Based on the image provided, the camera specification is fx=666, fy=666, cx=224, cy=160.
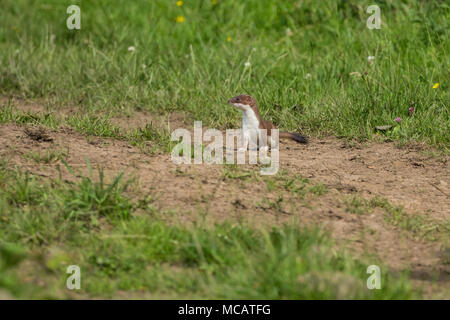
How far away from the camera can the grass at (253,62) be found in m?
5.68

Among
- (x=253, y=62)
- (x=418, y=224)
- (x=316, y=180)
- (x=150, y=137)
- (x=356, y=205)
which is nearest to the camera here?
(x=418, y=224)

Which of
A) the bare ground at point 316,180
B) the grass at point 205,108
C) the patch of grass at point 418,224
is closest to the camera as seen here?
the grass at point 205,108

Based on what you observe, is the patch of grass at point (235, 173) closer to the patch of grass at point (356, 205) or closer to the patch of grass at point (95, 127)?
the patch of grass at point (356, 205)

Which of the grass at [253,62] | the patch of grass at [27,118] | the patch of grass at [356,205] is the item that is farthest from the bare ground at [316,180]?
the grass at [253,62]

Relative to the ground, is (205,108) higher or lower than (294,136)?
higher

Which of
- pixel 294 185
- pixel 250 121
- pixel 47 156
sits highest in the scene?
pixel 250 121

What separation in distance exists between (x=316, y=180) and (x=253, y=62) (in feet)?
7.63

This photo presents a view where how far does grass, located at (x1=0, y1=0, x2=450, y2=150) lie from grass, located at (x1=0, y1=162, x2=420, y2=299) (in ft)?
5.60

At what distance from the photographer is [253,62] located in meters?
6.50

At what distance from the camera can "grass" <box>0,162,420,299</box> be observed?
2.99 m

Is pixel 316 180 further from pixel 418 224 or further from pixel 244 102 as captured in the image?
pixel 244 102

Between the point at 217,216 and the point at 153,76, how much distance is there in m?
3.00

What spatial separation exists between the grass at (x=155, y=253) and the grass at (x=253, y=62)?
67.1 inches

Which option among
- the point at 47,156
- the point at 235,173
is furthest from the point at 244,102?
the point at 47,156
